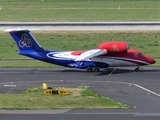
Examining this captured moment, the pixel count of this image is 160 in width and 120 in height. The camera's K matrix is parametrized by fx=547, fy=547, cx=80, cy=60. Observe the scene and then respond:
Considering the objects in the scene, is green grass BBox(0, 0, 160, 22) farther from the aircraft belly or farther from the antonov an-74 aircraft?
the aircraft belly

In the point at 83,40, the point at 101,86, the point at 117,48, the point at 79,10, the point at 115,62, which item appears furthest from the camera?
the point at 79,10

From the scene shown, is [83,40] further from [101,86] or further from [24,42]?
[101,86]

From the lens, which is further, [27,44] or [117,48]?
[27,44]

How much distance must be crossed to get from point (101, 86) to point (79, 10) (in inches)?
2987

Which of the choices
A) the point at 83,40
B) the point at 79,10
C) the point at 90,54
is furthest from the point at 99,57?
the point at 79,10

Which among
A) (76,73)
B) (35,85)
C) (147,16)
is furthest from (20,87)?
(147,16)

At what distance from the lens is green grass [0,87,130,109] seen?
123ft

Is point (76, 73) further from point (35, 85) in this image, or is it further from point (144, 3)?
point (144, 3)

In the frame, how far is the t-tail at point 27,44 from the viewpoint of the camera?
56.7 metres

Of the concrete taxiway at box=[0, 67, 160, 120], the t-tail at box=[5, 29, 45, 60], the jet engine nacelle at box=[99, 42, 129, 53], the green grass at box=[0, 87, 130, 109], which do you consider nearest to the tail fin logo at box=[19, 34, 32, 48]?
the t-tail at box=[5, 29, 45, 60]

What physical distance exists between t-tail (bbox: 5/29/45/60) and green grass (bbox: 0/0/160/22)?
47213 mm

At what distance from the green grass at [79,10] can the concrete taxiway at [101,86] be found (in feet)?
160

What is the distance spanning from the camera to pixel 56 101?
38.9 metres

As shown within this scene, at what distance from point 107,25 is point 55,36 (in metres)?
12.8
